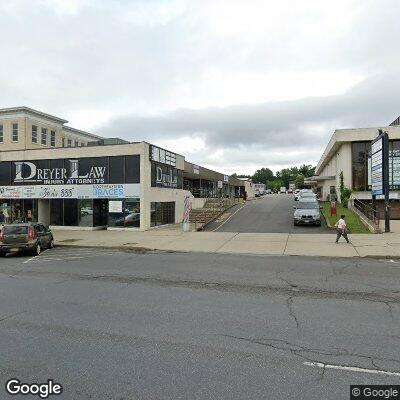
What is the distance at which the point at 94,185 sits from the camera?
28375 millimetres

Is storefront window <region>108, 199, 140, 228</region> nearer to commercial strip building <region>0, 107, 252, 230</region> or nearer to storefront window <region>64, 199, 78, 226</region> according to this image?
commercial strip building <region>0, 107, 252, 230</region>

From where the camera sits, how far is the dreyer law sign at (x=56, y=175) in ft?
93.1

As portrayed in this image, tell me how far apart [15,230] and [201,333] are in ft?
45.7

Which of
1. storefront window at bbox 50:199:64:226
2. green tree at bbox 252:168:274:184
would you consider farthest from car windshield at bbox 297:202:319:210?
green tree at bbox 252:168:274:184

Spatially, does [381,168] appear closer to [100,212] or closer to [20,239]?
[100,212]

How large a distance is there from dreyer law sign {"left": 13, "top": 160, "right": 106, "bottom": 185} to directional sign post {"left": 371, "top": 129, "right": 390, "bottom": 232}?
18355 millimetres

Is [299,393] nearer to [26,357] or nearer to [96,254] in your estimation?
[26,357]

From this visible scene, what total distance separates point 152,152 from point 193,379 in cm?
2442

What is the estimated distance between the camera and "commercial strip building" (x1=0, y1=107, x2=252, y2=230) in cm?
2734

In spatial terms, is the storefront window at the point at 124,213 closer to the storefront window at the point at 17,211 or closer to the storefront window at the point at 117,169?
the storefront window at the point at 117,169

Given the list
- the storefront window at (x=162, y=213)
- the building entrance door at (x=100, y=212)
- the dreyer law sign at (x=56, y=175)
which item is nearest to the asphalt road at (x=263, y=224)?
the storefront window at (x=162, y=213)

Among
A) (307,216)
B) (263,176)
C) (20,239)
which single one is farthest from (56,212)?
(263,176)

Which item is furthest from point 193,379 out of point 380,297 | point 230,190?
point 230,190

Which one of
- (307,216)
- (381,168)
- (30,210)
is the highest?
(381,168)
